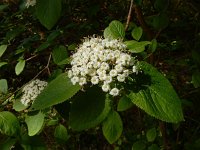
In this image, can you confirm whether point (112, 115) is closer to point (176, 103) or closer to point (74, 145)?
point (176, 103)

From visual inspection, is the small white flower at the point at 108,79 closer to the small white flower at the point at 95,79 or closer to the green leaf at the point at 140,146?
the small white flower at the point at 95,79

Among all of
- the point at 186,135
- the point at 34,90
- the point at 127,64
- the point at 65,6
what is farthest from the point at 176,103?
the point at 186,135

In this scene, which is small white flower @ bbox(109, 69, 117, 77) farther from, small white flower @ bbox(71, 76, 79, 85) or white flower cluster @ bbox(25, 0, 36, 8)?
white flower cluster @ bbox(25, 0, 36, 8)

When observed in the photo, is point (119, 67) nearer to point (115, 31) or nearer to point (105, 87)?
point (105, 87)

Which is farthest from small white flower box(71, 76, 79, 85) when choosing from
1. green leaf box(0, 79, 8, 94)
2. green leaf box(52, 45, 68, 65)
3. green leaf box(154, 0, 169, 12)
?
green leaf box(154, 0, 169, 12)

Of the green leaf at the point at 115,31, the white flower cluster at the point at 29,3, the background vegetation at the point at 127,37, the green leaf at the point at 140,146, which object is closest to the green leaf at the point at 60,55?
the background vegetation at the point at 127,37

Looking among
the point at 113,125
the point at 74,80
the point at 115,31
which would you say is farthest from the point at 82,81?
the point at 115,31
